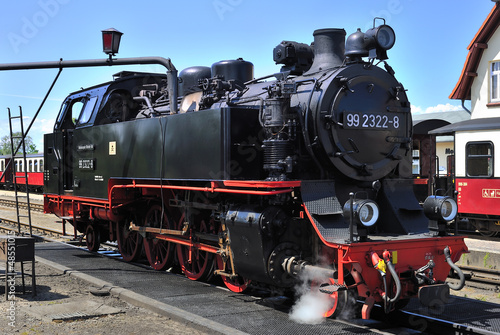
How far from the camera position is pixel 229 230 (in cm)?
677

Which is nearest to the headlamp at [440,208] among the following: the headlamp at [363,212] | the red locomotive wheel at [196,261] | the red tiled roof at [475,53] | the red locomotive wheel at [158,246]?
the headlamp at [363,212]

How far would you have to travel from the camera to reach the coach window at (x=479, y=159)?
13750mm

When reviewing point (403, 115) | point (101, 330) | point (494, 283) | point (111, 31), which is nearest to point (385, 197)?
point (403, 115)

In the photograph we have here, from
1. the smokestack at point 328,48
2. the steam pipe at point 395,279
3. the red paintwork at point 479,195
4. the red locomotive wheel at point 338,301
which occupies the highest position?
the smokestack at point 328,48

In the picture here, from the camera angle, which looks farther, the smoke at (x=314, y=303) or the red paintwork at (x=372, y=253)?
the smoke at (x=314, y=303)

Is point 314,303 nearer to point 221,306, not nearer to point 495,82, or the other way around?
point 221,306

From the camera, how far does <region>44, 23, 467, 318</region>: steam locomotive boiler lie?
5.88 m

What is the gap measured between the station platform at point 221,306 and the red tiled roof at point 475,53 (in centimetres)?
1233

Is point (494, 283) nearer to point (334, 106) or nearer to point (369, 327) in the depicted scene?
point (369, 327)

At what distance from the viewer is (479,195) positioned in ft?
45.8

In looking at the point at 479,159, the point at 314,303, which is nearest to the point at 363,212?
the point at 314,303

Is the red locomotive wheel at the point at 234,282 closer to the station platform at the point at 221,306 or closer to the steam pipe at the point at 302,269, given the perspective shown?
the station platform at the point at 221,306

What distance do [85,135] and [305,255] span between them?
564 centimetres

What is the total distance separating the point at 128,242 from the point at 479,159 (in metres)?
8.98
